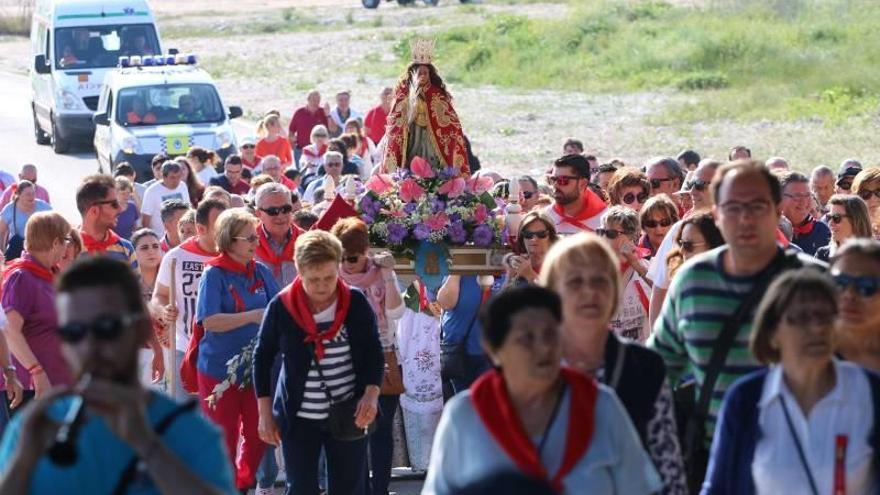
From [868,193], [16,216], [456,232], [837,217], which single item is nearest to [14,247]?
[16,216]

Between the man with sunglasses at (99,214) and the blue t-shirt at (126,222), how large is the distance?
4.23m

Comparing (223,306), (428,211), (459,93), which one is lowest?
(459,93)

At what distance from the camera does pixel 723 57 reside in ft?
152

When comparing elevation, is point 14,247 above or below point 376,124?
above

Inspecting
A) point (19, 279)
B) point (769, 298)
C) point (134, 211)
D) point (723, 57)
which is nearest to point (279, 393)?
point (19, 279)

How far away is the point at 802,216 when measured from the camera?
12.4 metres

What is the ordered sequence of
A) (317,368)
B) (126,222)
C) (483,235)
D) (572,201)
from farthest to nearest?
1. (126,222)
2. (572,201)
3. (483,235)
4. (317,368)

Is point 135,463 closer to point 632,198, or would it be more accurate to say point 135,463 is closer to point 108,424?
point 108,424

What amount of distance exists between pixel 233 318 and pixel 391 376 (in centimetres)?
95

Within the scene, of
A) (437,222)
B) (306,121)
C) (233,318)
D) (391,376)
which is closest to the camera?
(233,318)

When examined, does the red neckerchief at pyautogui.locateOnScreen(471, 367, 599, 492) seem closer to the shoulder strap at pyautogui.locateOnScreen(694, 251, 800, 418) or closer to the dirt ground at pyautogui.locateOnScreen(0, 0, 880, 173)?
the shoulder strap at pyautogui.locateOnScreen(694, 251, 800, 418)

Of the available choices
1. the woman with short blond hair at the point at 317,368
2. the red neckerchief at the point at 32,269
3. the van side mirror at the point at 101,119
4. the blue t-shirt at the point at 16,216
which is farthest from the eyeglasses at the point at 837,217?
the van side mirror at the point at 101,119

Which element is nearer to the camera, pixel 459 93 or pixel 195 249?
pixel 195 249

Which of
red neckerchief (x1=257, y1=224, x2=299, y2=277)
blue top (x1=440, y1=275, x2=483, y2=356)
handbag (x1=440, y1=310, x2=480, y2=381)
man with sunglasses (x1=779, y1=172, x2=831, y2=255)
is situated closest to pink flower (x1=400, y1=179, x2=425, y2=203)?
blue top (x1=440, y1=275, x2=483, y2=356)
